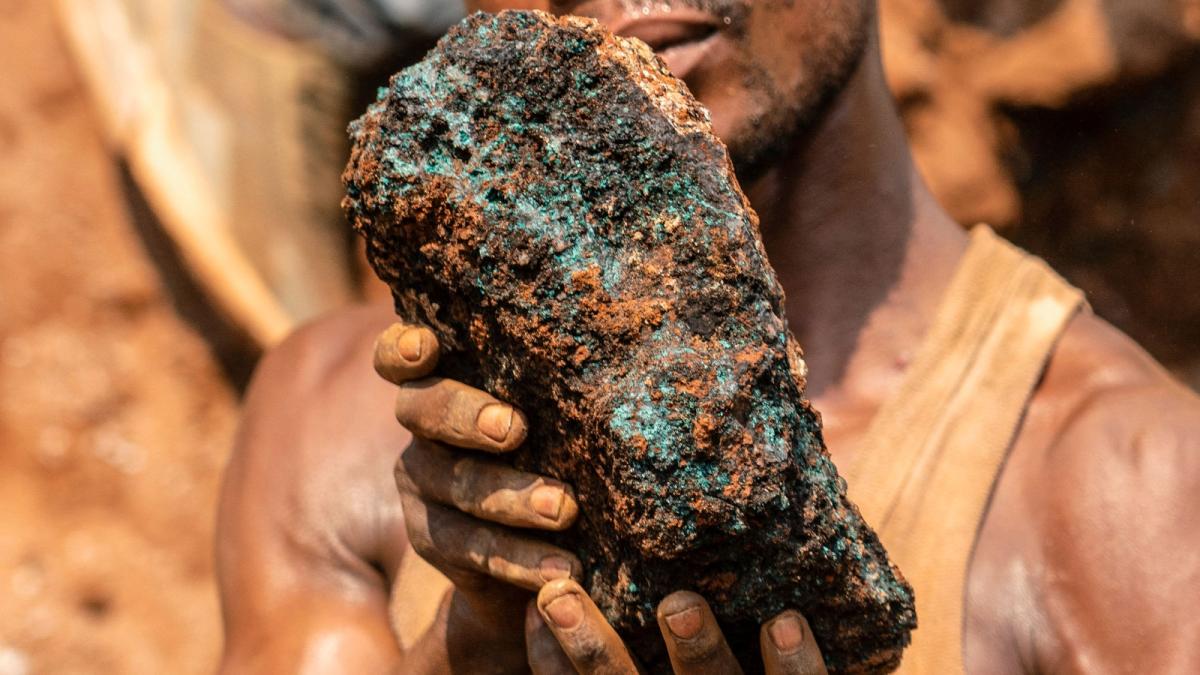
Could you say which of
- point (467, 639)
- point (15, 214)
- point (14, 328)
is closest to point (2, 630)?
point (14, 328)

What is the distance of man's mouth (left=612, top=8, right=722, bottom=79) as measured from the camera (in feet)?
4.90

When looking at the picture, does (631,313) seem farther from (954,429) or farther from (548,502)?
(954,429)

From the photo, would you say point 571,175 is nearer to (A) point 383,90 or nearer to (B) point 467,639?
(A) point 383,90

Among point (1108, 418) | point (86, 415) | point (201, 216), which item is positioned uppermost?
point (1108, 418)

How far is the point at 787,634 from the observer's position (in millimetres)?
1115

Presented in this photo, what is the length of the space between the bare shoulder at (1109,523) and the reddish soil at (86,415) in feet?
7.81

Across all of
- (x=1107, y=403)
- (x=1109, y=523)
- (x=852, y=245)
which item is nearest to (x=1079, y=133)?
(x=852, y=245)

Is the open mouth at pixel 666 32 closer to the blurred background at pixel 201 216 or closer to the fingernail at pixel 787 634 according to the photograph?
the fingernail at pixel 787 634

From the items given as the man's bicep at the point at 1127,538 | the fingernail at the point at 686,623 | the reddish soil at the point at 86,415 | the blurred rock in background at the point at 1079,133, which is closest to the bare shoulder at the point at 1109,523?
the man's bicep at the point at 1127,538

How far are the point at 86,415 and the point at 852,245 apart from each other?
224 centimetres

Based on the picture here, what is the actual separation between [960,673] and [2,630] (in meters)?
2.52

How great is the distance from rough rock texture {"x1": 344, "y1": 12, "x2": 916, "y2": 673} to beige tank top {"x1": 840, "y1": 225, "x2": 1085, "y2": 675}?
33 centimetres

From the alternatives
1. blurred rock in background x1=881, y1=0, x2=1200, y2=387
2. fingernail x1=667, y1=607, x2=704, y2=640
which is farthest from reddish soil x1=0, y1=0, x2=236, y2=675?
fingernail x1=667, y1=607, x2=704, y2=640

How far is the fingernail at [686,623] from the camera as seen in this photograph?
1.10m
